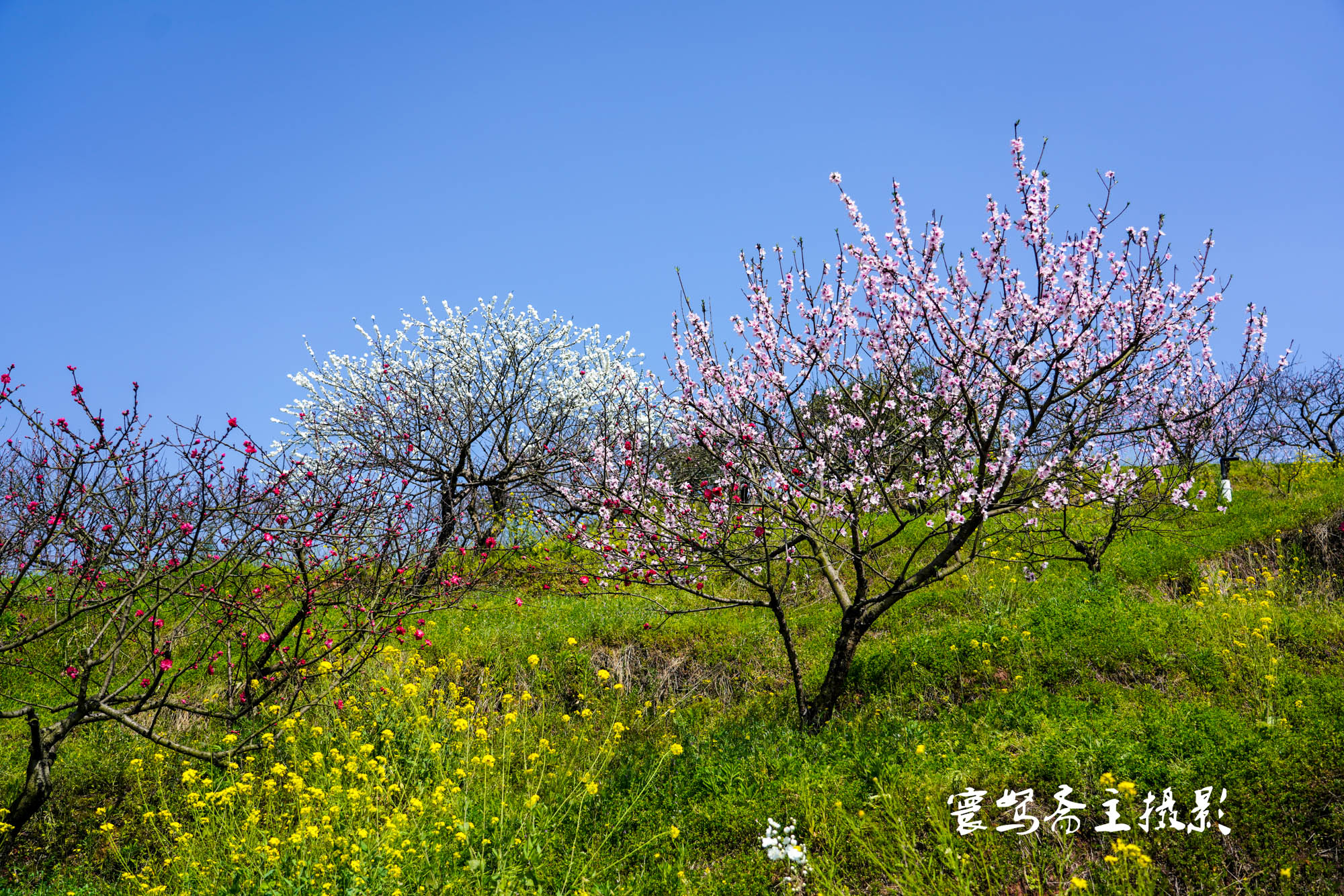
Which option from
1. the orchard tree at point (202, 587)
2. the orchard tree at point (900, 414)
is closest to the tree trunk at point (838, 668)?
the orchard tree at point (900, 414)

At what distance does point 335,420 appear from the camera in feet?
57.2

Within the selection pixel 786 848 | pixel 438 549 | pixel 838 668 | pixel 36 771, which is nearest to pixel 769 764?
pixel 838 668

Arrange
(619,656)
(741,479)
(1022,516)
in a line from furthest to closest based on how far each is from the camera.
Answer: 1. (1022,516)
2. (619,656)
3. (741,479)

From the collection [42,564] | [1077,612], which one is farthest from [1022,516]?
[42,564]

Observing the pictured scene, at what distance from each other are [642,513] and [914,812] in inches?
122

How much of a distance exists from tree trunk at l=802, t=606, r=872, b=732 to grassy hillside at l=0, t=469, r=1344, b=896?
0.25 m

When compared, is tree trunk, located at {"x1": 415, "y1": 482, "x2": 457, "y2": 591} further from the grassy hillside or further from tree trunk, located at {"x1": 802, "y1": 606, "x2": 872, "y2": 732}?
tree trunk, located at {"x1": 802, "y1": 606, "x2": 872, "y2": 732}

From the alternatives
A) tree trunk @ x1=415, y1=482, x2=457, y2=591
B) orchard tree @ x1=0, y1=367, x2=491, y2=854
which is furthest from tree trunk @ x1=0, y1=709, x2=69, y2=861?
tree trunk @ x1=415, y1=482, x2=457, y2=591

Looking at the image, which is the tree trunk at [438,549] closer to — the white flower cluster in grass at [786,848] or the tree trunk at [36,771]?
the tree trunk at [36,771]

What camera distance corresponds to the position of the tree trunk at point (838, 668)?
6.67 m

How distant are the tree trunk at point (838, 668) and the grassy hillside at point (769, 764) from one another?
0.25 metres

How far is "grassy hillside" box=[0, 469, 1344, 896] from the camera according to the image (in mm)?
4395

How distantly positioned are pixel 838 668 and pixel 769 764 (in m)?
1.27

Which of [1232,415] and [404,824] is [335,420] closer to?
[404,824]
